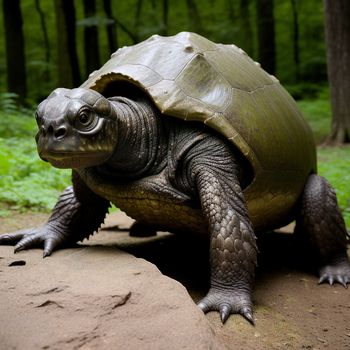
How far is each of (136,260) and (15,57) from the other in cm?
1319

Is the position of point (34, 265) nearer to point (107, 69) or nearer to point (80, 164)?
point (80, 164)

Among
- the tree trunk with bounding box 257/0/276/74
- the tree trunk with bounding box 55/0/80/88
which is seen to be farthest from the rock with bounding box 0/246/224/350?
the tree trunk with bounding box 257/0/276/74

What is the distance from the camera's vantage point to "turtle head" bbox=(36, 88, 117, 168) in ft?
9.50

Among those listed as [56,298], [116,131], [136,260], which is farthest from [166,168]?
[56,298]

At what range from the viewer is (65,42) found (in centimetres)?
1316

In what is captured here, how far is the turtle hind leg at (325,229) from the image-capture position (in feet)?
13.0

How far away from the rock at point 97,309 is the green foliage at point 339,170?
3.70m

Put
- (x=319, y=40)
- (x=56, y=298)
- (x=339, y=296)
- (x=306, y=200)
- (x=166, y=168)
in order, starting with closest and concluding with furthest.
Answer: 1. (x=56, y=298)
2. (x=166, y=168)
3. (x=339, y=296)
4. (x=306, y=200)
5. (x=319, y=40)

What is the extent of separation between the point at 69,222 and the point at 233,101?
1554mm

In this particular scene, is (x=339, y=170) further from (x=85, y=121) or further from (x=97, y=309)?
(x=97, y=309)

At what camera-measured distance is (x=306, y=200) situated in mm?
4020

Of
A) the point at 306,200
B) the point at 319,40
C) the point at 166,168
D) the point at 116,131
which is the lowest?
the point at 319,40

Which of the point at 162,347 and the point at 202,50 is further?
the point at 202,50

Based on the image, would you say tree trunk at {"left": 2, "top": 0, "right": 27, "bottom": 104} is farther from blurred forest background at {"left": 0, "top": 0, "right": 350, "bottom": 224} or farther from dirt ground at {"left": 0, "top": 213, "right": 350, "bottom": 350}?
dirt ground at {"left": 0, "top": 213, "right": 350, "bottom": 350}
